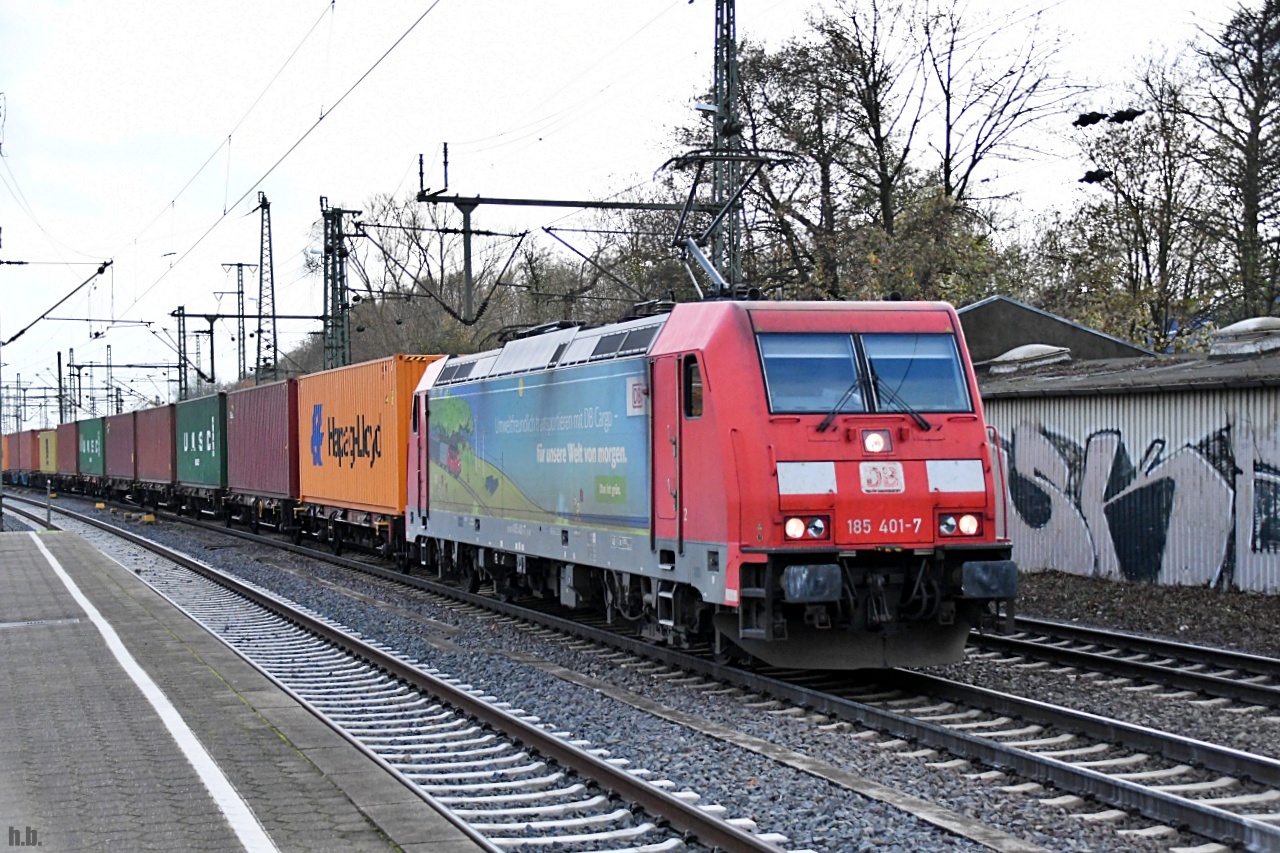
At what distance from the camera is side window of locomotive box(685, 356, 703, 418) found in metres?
10.8

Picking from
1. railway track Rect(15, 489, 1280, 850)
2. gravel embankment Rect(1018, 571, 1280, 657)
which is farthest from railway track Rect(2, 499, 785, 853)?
gravel embankment Rect(1018, 571, 1280, 657)

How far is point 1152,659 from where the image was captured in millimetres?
11992

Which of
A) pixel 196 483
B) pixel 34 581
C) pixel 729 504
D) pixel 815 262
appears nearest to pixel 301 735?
pixel 729 504

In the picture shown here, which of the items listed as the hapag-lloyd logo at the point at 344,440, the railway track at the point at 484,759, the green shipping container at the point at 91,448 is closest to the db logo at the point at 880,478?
the railway track at the point at 484,759

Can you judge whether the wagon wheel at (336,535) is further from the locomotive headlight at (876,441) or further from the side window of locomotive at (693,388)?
the locomotive headlight at (876,441)

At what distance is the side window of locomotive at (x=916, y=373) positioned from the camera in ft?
35.2

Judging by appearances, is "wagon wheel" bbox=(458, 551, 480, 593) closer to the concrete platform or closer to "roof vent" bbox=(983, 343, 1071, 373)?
the concrete platform

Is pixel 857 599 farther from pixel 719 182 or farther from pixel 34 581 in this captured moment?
pixel 34 581

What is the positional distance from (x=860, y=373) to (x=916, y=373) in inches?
19.7

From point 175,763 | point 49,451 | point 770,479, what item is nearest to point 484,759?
point 175,763

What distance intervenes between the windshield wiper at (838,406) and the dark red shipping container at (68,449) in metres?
55.4

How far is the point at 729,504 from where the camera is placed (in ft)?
33.2

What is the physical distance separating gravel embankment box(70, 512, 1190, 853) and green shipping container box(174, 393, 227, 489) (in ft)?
73.0

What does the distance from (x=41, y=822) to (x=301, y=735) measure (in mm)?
2164
